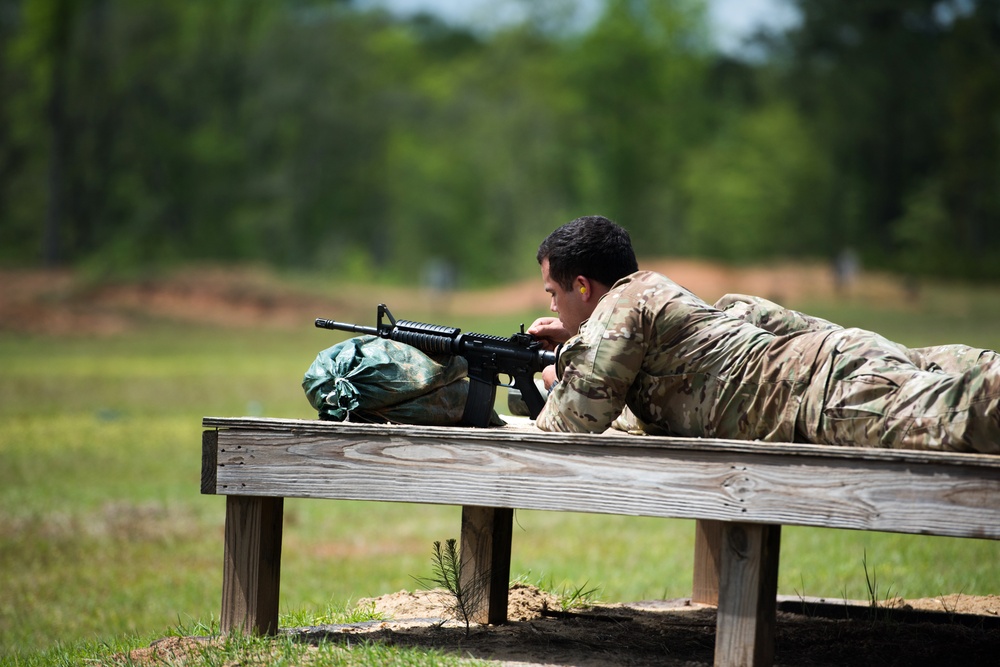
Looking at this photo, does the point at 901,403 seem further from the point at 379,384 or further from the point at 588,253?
the point at 379,384

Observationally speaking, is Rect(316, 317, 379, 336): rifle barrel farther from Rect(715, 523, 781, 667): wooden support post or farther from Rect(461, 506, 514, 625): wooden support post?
Rect(715, 523, 781, 667): wooden support post

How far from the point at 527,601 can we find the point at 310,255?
52.5m

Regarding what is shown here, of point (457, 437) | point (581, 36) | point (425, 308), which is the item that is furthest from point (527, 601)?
point (581, 36)

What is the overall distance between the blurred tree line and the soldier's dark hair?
39828mm

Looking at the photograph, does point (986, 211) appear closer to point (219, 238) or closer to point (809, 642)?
point (219, 238)

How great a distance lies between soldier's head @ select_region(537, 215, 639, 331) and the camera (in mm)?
4188

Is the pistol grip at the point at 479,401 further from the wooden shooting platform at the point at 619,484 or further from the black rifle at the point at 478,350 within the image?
the wooden shooting platform at the point at 619,484

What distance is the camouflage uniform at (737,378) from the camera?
3555 mm

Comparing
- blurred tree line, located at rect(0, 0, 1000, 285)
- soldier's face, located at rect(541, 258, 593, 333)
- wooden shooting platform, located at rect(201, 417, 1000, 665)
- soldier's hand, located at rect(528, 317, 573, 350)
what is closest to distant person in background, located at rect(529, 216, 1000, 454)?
soldier's face, located at rect(541, 258, 593, 333)

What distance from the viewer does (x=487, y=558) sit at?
4766 millimetres

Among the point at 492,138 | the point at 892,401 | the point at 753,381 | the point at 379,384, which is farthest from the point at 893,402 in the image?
the point at 492,138

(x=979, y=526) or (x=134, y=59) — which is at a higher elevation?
(x=134, y=59)

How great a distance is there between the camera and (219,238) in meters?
52.0

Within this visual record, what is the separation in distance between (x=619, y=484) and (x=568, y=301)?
916 millimetres
